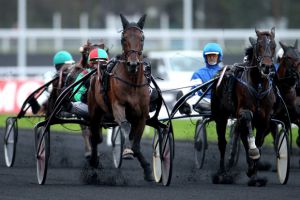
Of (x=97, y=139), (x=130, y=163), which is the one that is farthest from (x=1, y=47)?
(x=97, y=139)

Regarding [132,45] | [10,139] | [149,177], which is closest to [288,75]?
[149,177]

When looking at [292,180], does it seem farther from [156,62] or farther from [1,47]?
[1,47]

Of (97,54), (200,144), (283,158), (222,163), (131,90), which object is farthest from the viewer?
(200,144)

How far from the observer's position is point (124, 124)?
12.0 meters

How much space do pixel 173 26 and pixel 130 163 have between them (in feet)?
157

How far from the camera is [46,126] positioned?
13.0 metres

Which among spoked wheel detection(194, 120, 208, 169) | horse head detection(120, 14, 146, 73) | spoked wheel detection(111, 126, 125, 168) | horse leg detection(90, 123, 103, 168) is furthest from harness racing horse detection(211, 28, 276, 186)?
spoked wheel detection(111, 126, 125, 168)

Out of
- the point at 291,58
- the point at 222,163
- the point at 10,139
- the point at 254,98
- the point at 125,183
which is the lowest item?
the point at 125,183

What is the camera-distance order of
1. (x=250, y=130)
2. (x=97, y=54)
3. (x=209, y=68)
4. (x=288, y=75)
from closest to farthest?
(x=250, y=130)
(x=97, y=54)
(x=288, y=75)
(x=209, y=68)

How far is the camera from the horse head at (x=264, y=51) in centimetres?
1226

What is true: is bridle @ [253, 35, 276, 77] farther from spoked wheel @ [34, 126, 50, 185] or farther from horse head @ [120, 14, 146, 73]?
spoked wheel @ [34, 126, 50, 185]

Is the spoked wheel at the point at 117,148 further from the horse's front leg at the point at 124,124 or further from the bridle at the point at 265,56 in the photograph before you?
the bridle at the point at 265,56

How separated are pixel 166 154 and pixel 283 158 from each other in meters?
1.43

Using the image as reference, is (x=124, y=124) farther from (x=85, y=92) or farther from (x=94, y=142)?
(x=85, y=92)
